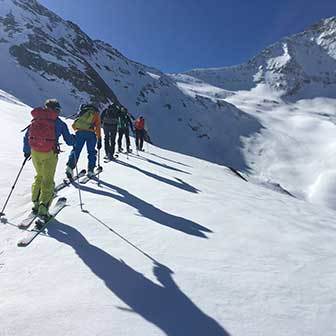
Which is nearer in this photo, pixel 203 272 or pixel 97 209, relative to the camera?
pixel 203 272

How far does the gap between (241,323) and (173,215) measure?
479cm

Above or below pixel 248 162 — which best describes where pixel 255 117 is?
above

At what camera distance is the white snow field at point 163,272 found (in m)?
4.29

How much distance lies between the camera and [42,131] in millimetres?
7488

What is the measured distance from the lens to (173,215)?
29.6 ft

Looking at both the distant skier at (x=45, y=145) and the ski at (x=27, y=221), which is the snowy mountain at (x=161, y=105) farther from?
the ski at (x=27, y=221)

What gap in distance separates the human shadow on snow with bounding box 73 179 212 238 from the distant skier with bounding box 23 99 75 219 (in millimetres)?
2124

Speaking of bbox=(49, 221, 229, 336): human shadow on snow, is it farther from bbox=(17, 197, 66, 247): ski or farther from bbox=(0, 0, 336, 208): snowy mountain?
bbox=(0, 0, 336, 208): snowy mountain

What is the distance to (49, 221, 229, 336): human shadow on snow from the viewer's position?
428 centimetres

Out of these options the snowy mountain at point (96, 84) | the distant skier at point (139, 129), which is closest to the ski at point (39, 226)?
the distant skier at point (139, 129)

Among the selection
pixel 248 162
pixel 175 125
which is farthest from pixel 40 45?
pixel 248 162

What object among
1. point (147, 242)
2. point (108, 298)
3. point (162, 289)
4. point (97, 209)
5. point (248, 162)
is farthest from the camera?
point (248, 162)

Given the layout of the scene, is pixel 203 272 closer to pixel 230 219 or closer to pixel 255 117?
pixel 230 219

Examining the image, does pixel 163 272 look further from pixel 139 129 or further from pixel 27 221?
pixel 139 129
